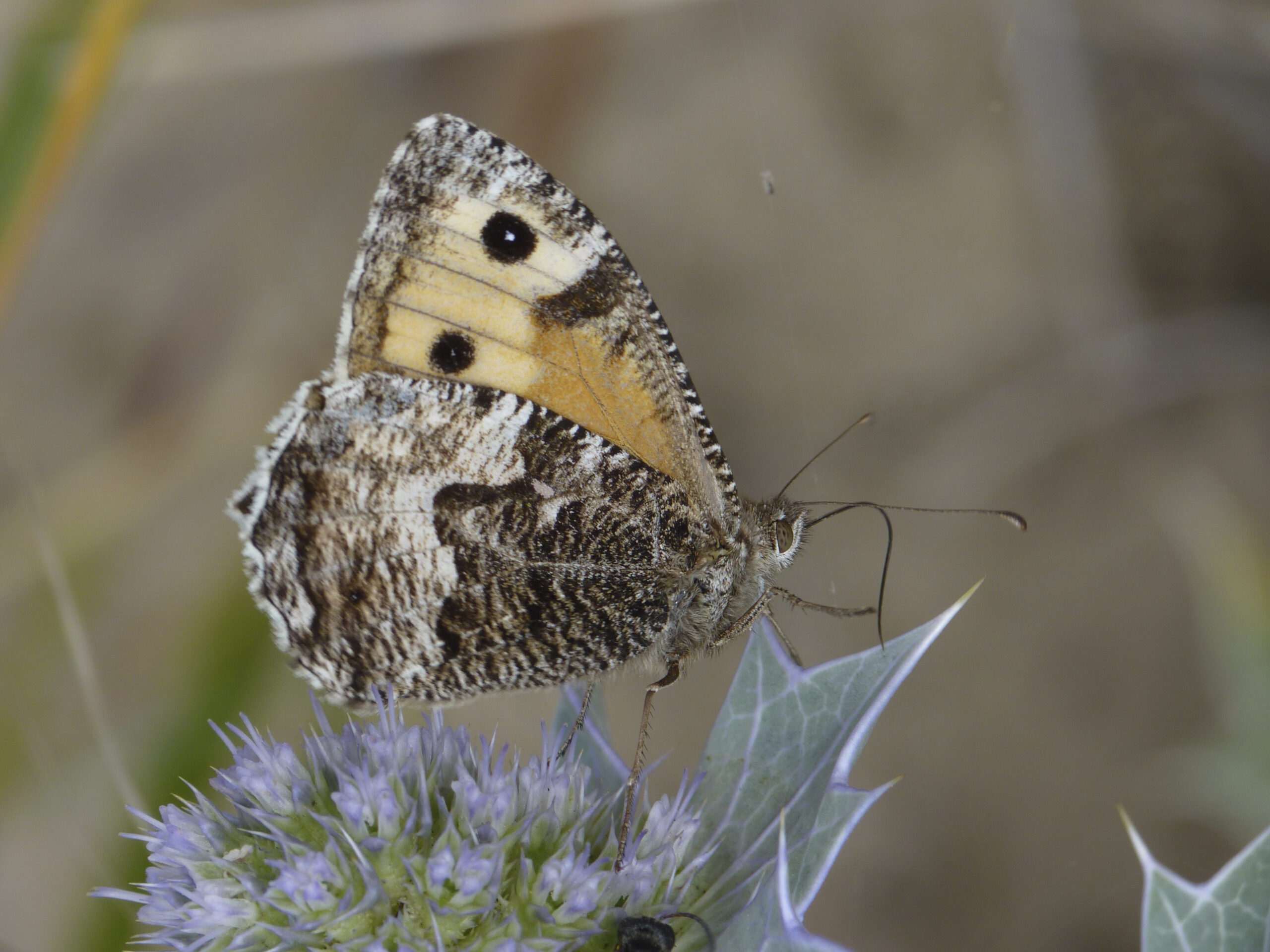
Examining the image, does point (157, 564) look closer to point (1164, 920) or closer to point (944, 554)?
point (944, 554)

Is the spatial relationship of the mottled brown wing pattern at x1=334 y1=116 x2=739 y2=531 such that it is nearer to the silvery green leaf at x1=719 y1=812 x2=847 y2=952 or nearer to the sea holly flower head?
the sea holly flower head

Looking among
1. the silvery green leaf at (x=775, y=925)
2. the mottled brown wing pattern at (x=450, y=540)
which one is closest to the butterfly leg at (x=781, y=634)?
the mottled brown wing pattern at (x=450, y=540)

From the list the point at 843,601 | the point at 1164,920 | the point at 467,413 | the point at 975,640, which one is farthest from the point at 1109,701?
the point at 467,413

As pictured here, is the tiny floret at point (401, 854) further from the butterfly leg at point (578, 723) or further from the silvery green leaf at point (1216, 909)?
the silvery green leaf at point (1216, 909)

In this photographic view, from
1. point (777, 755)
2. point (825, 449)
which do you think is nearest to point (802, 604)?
point (777, 755)

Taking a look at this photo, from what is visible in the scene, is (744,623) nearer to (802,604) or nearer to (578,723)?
(802,604)

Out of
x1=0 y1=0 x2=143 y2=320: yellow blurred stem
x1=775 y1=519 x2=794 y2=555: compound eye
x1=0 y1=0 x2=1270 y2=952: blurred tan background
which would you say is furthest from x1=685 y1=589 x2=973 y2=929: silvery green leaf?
x1=0 y1=0 x2=143 y2=320: yellow blurred stem
